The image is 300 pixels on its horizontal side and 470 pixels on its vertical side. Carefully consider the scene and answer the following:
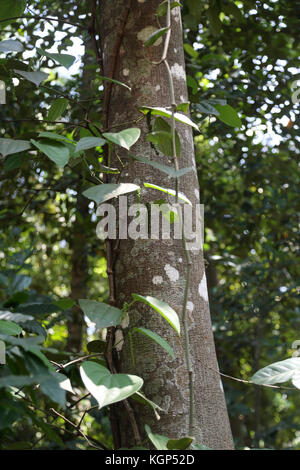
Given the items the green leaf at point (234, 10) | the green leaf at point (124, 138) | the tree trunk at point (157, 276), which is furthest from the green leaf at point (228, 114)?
the green leaf at point (234, 10)

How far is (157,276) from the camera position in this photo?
3.04ft

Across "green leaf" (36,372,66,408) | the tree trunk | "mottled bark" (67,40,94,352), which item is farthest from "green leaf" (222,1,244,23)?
"green leaf" (36,372,66,408)

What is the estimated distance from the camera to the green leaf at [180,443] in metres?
0.69

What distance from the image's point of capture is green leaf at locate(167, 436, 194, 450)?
694 millimetres

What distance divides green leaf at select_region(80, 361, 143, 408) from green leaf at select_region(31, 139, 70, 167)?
33 centimetres

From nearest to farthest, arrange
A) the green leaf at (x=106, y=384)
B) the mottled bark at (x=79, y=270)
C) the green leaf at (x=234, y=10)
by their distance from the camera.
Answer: the green leaf at (x=106, y=384) < the green leaf at (x=234, y=10) < the mottled bark at (x=79, y=270)

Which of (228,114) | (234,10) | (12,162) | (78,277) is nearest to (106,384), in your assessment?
(12,162)

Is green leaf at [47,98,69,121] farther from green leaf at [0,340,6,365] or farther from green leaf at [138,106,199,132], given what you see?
green leaf at [0,340,6,365]

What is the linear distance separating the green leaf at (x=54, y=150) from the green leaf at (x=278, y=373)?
0.48 meters

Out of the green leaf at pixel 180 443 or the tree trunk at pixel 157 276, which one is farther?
the tree trunk at pixel 157 276

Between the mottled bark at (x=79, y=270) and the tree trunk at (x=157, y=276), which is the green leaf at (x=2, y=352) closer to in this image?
the tree trunk at (x=157, y=276)

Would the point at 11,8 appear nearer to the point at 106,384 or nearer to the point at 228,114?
the point at 228,114

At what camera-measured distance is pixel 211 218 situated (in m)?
2.69

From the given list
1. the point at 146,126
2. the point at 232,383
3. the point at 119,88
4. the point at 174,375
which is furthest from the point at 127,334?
the point at 232,383
